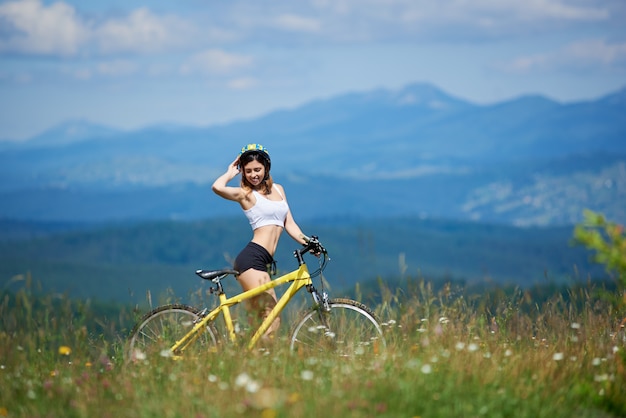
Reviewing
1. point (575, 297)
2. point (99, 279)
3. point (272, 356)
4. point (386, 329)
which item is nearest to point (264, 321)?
point (272, 356)

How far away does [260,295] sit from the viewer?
20.8 feet

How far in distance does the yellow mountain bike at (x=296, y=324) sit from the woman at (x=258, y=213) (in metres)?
0.19

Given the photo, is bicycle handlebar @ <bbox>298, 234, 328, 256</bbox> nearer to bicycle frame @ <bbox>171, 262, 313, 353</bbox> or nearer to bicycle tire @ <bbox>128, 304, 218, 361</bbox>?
bicycle frame @ <bbox>171, 262, 313, 353</bbox>

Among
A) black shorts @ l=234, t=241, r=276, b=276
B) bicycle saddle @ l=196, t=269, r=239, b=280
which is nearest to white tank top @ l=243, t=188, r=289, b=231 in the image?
black shorts @ l=234, t=241, r=276, b=276

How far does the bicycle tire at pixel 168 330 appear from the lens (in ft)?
20.1

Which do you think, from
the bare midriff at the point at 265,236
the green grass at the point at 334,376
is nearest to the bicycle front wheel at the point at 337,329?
the green grass at the point at 334,376

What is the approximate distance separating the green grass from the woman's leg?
1.64 feet

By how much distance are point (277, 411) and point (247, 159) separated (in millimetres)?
2594

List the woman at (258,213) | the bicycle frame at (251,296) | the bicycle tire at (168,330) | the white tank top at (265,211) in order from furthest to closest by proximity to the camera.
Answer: the white tank top at (265,211)
the woman at (258,213)
the bicycle tire at (168,330)
the bicycle frame at (251,296)

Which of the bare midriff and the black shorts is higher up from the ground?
the bare midriff

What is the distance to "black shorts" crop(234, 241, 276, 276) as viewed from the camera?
643 cm

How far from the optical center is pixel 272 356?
5617mm

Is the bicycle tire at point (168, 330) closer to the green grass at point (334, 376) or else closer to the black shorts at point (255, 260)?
the green grass at point (334, 376)

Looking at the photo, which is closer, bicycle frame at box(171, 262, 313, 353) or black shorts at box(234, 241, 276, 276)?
bicycle frame at box(171, 262, 313, 353)
